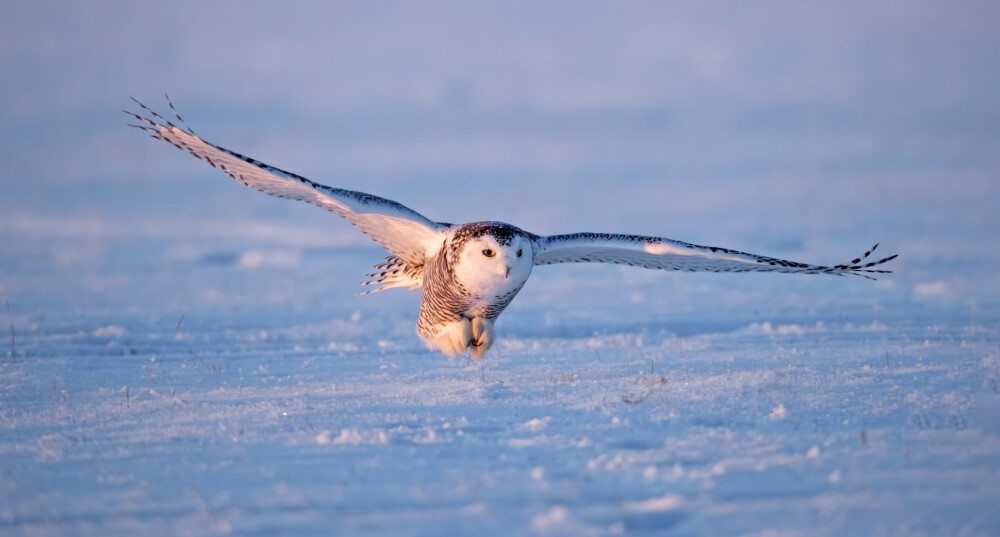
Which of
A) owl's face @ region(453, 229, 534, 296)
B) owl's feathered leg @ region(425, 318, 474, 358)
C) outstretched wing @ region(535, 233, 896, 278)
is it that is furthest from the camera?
owl's feathered leg @ region(425, 318, 474, 358)

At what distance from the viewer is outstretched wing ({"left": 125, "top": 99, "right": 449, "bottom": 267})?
6.77m

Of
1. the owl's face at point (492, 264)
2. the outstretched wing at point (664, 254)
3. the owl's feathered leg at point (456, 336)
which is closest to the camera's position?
the owl's face at point (492, 264)

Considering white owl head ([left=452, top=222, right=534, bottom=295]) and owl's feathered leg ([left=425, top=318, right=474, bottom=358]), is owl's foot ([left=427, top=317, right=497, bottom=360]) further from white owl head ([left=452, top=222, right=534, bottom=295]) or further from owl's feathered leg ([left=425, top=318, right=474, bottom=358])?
white owl head ([left=452, top=222, right=534, bottom=295])

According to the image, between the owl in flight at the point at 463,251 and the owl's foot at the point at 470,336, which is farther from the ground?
the owl in flight at the point at 463,251

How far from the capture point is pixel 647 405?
231 inches

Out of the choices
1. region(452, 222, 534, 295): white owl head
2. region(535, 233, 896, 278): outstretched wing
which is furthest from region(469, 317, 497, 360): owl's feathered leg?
region(535, 233, 896, 278): outstretched wing

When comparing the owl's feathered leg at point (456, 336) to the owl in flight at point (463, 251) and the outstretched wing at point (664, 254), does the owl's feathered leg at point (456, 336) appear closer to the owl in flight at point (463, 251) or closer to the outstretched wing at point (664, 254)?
the owl in flight at point (463, 251)

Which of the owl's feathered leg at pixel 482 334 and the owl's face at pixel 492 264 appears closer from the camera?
the owl's face at pixel 492 264

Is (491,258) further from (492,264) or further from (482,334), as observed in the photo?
(482,334)

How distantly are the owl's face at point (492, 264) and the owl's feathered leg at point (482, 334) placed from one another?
0.50 meters

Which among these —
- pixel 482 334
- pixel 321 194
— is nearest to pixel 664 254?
pixel 482 334

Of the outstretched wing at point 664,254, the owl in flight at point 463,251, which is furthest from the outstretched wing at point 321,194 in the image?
the outstretched wing at point 664,254

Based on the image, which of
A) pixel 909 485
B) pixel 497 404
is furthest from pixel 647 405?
pixel 909 485

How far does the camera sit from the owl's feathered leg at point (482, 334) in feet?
23.9
